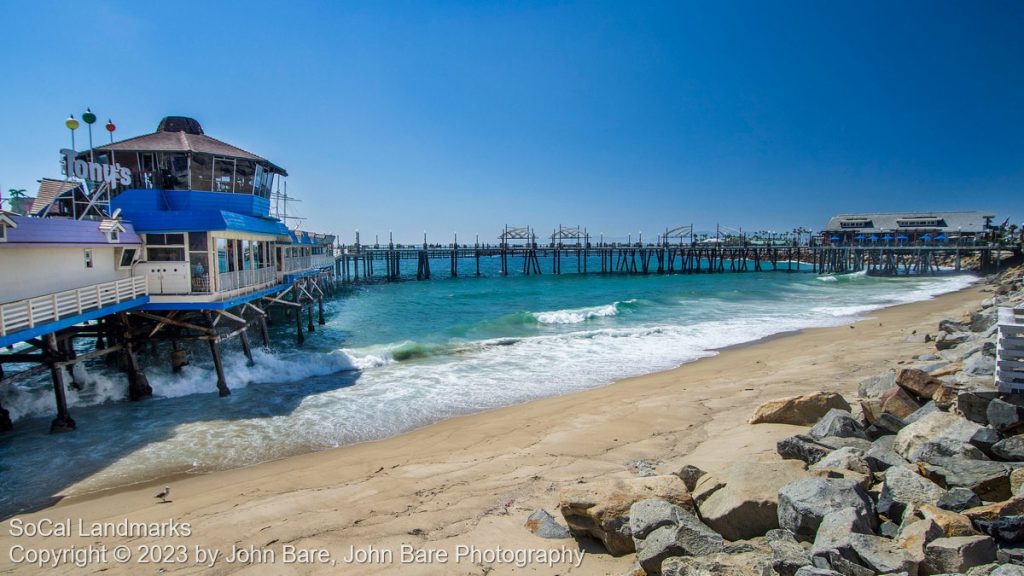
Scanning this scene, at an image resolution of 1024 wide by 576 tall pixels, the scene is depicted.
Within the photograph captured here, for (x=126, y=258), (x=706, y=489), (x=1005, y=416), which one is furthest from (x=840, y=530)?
(x=126, y=258)

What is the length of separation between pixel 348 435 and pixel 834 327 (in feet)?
68.3

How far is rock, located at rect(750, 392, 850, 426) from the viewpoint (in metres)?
7.97

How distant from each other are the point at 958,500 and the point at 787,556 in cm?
172

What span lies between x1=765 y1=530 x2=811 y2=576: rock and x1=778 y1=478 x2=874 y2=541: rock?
0.14 meters

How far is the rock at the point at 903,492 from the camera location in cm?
436

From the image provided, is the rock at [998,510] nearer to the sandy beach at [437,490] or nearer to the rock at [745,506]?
the rock at [745,506]

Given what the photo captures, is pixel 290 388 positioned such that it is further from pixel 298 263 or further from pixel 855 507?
pixel 855 507

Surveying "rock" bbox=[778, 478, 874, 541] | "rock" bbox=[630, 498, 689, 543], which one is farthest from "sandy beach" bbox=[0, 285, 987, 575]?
"rock" bbox=[778, 478, 874, 541]

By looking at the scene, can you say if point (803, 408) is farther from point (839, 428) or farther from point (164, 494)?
point (164, 494)

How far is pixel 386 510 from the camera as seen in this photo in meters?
6.90

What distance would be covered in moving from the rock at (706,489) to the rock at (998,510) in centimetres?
192

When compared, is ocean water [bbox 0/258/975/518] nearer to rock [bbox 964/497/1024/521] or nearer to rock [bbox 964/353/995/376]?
rock [bbox 964/353/995/376]

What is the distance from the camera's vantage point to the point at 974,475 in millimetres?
4555

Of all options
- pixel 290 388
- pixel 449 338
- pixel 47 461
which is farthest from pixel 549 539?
pixel 449 338
